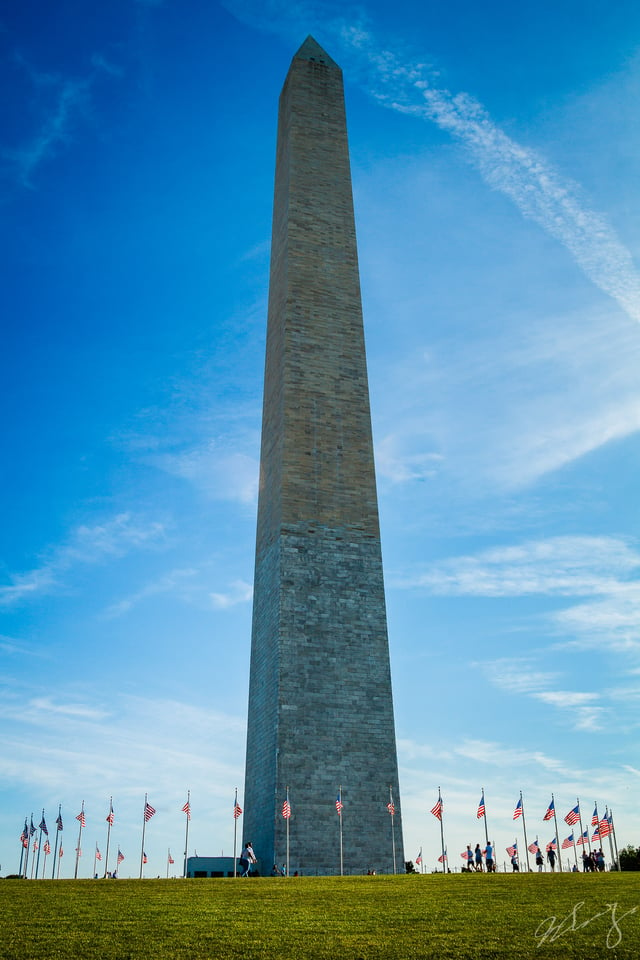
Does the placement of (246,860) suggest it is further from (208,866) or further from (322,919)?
(322,919)

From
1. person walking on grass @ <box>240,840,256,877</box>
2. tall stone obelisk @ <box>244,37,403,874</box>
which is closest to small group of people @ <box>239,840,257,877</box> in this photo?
person walking on grass @ <box>240,840,256,877</box>

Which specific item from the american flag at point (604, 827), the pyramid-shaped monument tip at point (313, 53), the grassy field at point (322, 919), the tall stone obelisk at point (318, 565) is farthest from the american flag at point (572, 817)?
the pyramid-shaped monument tip at point (313, 53)

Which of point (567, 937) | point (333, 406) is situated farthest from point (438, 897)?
point (333, 406)

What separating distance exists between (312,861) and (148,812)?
6.81m

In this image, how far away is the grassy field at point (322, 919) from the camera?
15.5m

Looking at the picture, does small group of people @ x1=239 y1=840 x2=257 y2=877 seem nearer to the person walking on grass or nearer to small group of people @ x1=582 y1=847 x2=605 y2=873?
the person walking on grass

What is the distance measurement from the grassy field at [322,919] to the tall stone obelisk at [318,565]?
8.56m

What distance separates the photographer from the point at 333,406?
132 feet

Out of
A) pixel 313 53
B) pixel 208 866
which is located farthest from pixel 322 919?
pixel 313 53

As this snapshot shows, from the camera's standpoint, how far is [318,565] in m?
37.0

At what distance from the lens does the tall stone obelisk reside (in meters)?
A: 33.3

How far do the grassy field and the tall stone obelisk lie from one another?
8.56 metres

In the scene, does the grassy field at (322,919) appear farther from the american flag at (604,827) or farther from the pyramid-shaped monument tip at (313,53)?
the pyramid-shaped monument tip at (313,53)

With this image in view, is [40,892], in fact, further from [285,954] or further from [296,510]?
[296,510]
